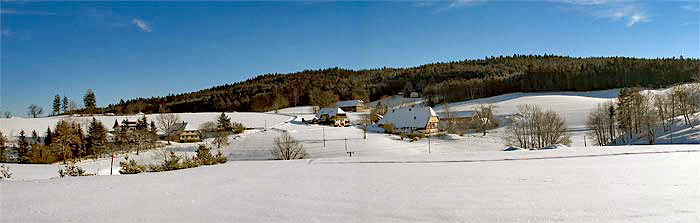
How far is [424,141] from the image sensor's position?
47.2 meters

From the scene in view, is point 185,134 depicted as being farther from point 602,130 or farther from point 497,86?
point 497,86

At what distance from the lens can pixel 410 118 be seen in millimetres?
61781

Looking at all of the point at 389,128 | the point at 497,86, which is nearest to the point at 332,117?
the point at 389,128

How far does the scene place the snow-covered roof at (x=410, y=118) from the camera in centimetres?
5956

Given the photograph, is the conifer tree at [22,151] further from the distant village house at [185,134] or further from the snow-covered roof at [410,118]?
the snow-covered roof at [410,118]

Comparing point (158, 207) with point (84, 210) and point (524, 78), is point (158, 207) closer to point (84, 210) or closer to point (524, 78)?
point (84, 210)

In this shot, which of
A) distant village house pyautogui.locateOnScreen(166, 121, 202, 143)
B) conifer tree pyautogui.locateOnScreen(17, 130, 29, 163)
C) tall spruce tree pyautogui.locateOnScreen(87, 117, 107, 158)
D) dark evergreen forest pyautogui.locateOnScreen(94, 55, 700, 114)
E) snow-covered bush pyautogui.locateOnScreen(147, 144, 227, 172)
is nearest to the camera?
snow-covered bush pyautogui.locateOnScreen(147, 144, 227, 172)

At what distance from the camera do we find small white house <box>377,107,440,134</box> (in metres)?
58.7

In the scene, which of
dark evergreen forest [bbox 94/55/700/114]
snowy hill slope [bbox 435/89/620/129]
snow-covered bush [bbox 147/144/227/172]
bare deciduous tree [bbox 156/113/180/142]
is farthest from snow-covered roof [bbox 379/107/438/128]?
snow-covered bush [bbox 147/144/227/172]

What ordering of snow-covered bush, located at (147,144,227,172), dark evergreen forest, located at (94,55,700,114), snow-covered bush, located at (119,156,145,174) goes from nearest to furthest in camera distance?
snow-covered bush, located at (119,156,145,174) → snow-covered bush, located at (147,144,227,172) → dark evergreen forest, located at (94,55,700,114)

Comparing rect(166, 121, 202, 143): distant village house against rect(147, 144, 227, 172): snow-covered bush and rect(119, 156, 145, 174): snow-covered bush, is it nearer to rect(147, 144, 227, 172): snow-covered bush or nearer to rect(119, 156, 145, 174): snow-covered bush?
rect(147, 144, 227, 172): snow-covered bush

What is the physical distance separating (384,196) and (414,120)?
56.5m

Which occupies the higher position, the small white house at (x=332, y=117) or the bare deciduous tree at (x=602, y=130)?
the small white house at (x=332, y=117)

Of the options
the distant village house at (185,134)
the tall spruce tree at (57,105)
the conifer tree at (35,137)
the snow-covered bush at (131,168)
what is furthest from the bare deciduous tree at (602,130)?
the tall spruce tree at (57,105)
